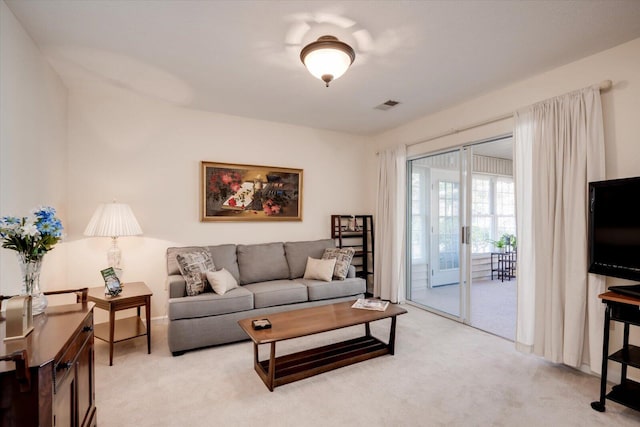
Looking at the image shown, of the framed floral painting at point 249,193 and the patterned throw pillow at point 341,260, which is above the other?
the framed floral painting at point 249,193

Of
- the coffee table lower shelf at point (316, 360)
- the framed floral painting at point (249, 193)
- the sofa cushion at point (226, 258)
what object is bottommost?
the coffee table lower shelf at point (316, 360)

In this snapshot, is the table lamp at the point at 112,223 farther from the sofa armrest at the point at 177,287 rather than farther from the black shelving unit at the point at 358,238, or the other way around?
the black shelving unit at the point at 358,238

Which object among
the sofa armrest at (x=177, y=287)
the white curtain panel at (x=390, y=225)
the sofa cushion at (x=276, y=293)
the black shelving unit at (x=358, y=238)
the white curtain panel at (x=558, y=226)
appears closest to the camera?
the white curtain panel at (x=558, y=226)

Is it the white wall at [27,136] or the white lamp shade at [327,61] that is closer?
the white wall at [27,136]

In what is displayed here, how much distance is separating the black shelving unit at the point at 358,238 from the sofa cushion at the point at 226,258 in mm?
1688

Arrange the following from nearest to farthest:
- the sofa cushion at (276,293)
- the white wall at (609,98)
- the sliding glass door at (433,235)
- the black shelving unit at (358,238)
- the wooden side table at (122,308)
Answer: the white wall at (609,98)
the wooden side table at (122,308)
the sofa cushion at (276,293)
the sliding glass door at (433,235)
the black shelving unit at (358,238)

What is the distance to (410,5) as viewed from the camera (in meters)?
2.02

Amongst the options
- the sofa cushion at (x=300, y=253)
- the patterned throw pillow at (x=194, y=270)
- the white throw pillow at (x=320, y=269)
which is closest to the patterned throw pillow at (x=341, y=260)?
the white throw pillow at (x=320, y=269)

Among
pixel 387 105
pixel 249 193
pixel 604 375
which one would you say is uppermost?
pixel 387 105

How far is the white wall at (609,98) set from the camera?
93.7 inches

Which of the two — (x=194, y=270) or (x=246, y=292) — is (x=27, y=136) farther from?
(x=246, y=292)

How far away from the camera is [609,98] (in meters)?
2.51

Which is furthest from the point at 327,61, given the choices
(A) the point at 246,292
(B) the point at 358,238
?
(B) the point at 358,238

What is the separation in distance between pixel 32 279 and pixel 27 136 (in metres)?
1.50
